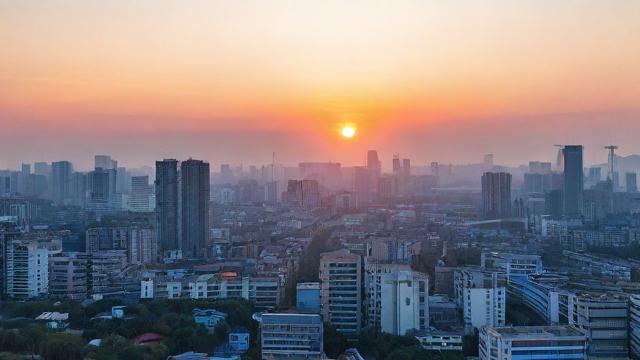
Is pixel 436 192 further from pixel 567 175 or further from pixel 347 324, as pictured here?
pixel 347 324

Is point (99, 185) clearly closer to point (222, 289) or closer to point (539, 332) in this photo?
point (222, 289)

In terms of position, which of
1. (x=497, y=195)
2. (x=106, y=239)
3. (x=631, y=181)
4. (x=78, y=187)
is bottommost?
(x=106, y=239)

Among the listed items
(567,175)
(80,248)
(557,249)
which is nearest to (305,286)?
(80,248)

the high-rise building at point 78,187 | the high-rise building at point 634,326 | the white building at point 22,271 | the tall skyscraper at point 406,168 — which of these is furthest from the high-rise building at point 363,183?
the high-rise building at point 634,326

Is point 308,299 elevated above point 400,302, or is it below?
below

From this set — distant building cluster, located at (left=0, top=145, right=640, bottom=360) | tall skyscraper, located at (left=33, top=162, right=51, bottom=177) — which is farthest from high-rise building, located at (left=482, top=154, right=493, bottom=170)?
tall skyscraper, located at (left=33, top=162, right=51, bottom=177)

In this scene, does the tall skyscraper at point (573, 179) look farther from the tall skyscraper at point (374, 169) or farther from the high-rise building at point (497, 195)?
the tall skyscraper at point (374, 169)

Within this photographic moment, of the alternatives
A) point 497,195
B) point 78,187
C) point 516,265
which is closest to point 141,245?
point 516,265
